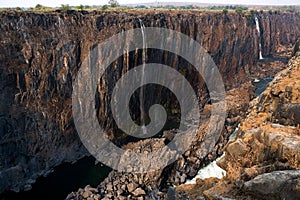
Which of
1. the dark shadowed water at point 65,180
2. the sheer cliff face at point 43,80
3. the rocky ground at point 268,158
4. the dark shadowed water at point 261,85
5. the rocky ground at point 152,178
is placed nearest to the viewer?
the rocky ground at point 268,158

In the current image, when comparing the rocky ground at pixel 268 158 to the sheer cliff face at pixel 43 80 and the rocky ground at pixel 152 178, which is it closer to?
the rocky ground at pixel 152 178

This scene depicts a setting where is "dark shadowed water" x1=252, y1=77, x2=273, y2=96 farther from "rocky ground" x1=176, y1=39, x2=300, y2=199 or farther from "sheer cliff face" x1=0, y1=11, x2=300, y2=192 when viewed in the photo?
"rocky ground" x1=176, y1=39, x2=300, y2=199

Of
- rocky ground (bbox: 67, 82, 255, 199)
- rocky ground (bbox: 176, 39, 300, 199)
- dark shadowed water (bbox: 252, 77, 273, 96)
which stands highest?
rocky ground (bbox: 176, 39, 300, 199)

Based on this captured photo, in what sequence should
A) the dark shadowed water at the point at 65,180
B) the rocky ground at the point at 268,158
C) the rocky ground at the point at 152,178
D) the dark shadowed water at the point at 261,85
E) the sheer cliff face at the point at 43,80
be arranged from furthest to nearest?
1. the dark shadowed water at the point at 261,85
2. the sheer cliff face at the point at 43,80
3. the dark shadowed water at the point at 65,180
4. the rocky ground at the point at 152,178
5. the rocky ground at the point at 268,158

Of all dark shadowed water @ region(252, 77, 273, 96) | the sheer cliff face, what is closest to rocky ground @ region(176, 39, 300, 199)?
the sheer cliff face

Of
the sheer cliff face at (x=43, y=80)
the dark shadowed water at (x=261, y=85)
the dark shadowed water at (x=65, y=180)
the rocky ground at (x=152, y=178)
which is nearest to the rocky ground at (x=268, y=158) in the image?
the rocky ground at (x=152, y=178)

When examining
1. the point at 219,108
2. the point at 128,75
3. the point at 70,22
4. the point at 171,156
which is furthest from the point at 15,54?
Result: the point at 219,108
